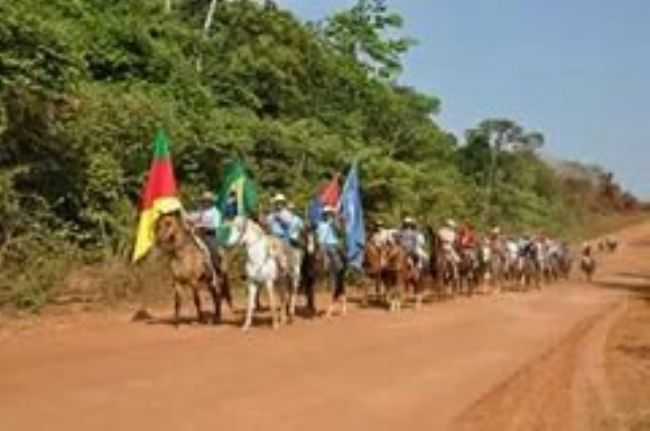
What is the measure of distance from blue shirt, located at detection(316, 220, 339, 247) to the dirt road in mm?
1818

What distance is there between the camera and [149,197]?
78.4ft

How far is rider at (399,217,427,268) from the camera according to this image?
3419 centimetres

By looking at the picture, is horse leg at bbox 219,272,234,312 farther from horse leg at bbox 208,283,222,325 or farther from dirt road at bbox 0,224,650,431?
dirt road at bbox 0,224,650,431

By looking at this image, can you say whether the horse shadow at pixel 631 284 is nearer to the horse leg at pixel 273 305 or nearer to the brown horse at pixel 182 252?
the horse leg at pixel 273 305

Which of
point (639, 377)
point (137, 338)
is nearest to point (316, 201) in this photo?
point (137, 338)

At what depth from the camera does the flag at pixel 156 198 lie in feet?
77.1

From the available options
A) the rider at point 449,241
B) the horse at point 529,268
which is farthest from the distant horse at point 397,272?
the horse at point 529,268

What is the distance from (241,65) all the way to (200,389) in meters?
26.3

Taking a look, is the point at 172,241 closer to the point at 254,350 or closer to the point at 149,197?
the point at 149,197

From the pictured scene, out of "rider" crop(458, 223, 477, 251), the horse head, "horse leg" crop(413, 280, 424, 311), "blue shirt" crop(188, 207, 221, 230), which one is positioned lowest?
"horse leg" crop(413, 280, 424, 311)

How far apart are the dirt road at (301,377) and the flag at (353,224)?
4670 mm

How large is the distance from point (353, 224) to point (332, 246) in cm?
400

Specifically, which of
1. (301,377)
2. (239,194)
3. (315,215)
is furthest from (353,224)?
(301,377)

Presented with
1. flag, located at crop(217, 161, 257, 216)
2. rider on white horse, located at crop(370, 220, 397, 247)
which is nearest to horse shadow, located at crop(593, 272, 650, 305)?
rider on white horse, located at crop(370, 220, 397, 247)
